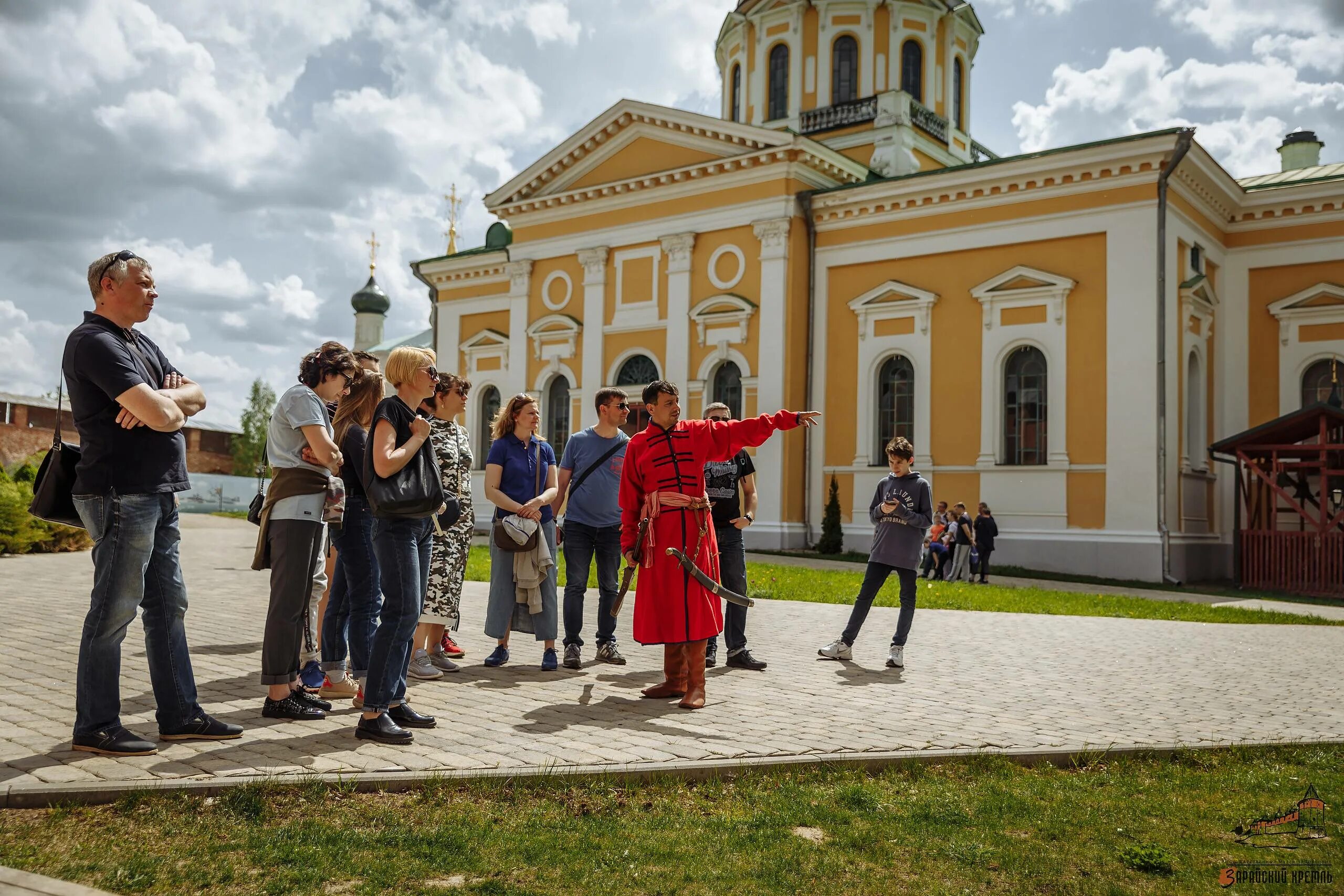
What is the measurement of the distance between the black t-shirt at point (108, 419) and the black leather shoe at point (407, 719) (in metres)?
1.63

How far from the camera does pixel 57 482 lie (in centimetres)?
502

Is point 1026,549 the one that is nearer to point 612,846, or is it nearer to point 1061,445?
point 1061,445

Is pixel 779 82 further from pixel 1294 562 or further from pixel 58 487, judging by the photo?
pixel 58 487

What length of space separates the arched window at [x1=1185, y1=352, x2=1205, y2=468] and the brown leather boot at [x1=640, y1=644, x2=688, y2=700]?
1954cm

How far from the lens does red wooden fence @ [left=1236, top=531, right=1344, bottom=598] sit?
19.8 metres

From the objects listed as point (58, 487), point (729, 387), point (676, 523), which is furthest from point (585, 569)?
point (729, 387)

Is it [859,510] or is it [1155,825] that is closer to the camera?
[1155,825]

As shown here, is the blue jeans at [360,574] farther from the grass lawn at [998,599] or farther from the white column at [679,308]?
the white column at [679,308]

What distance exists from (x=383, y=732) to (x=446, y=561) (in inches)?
85.5

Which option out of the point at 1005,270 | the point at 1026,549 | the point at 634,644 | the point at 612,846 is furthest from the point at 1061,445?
the point at 612,846

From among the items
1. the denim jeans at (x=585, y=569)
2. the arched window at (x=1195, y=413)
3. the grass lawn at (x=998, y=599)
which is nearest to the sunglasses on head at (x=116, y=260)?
the denim jeans at (x=585, y=569)

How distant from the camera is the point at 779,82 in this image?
30.1 m

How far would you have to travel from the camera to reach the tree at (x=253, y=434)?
60.3 metres

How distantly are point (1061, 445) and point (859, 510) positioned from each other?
4.59m
